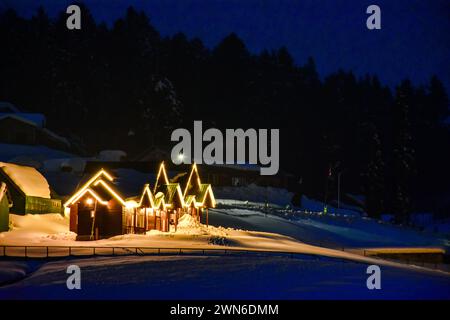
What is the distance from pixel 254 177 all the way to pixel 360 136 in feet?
91.5

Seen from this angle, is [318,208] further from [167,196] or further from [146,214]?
[146,214]

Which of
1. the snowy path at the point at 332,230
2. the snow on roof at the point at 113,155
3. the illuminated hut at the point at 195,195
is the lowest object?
the snowy path at the point at 332,230

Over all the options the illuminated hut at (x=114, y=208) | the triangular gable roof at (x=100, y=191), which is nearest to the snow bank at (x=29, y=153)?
the illuminated hut at (x=114, y=208)

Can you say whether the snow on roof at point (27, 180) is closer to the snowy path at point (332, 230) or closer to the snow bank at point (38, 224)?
the snow bank at point (38, 224)

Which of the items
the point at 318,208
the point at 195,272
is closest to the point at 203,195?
the point at 195,272

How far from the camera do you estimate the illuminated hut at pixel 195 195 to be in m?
56.4

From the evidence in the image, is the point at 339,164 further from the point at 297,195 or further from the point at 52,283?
the point at 52,283

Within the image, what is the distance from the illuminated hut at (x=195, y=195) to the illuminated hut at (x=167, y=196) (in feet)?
12.4

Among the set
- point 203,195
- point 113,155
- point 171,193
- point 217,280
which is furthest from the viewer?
point 113,155

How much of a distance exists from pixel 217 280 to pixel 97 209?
18.3 m

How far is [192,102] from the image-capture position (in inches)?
4289

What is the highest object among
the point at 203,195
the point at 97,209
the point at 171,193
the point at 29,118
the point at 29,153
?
the point at 29,118

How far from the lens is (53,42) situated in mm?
105312

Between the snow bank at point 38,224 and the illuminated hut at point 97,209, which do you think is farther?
the snow bank at point 38,224
